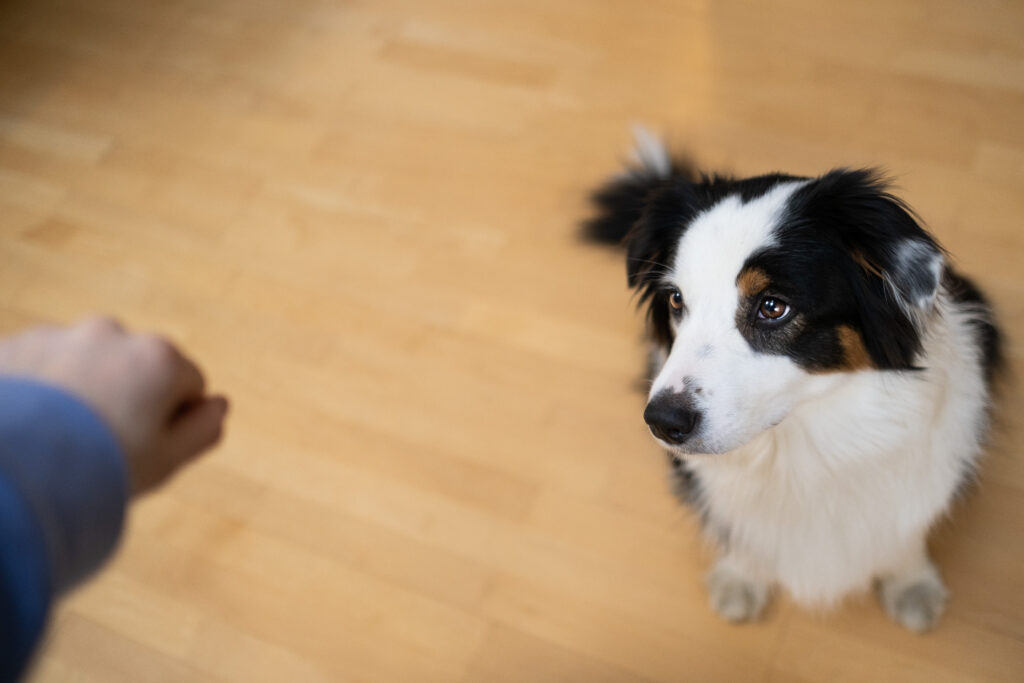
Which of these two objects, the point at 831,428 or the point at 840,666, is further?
the point at 840,666

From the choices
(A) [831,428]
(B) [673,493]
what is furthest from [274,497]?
(A) [831,428]

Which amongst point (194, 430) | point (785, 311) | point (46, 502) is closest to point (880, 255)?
point (785, 311)

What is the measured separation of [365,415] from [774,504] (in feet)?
3.03

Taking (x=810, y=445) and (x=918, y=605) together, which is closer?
(x=810, y=445)

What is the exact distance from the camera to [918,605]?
1418 mm

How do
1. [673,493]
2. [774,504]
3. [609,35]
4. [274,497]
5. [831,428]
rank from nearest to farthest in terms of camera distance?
[831,428], [774,504], [673,493], [274,497], [609,35]

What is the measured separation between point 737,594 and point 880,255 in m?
0.70

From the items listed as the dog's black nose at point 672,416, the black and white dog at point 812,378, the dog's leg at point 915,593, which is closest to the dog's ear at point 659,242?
the black and white dog at point 812,378

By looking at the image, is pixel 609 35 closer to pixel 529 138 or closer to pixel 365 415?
pixel 529 138

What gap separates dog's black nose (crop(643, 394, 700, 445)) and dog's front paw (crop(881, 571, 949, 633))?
24.5 inches

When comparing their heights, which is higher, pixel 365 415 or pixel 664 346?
pixel 664 346

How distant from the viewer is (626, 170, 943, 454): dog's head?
43.1 inches

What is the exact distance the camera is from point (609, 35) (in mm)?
2434

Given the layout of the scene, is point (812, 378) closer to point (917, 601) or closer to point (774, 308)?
point (774, 308)
